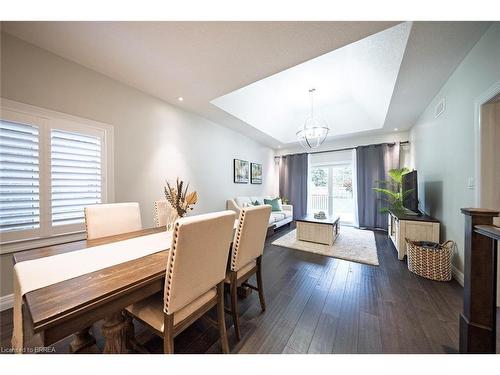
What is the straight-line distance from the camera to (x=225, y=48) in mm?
1733

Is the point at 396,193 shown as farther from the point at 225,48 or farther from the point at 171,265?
the point at 171,265

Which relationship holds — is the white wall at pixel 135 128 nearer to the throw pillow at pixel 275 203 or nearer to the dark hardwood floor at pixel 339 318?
the throw pillow at pixel 275 203

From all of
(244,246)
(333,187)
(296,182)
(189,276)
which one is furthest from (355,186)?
(189,276)

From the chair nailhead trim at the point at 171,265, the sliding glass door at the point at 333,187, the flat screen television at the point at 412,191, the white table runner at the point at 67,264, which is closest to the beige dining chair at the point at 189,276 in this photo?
the chair nailhead trim at the point at 171,265

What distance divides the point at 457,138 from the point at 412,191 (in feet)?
3.54

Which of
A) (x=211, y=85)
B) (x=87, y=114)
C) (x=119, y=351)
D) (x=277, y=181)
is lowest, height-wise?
(x=119, y=351)

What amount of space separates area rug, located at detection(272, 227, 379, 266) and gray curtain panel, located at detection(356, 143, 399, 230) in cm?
62

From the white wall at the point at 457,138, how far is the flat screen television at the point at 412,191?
0.22 m

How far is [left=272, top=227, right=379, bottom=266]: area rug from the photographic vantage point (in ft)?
8.93

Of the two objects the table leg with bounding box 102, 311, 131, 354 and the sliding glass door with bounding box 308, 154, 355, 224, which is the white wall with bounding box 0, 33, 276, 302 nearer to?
the table leg with bounding box 102, 311, 131, 354

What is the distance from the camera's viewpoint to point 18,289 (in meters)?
0.83

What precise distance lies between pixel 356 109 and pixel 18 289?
5.30 m
